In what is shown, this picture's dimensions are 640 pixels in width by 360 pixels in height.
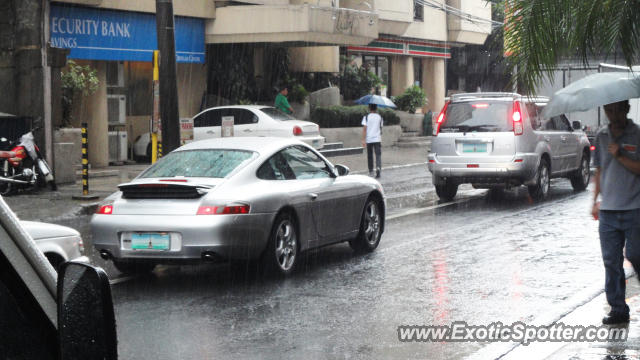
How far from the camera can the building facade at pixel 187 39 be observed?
76.3 ft

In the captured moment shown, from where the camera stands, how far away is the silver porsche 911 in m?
8.84

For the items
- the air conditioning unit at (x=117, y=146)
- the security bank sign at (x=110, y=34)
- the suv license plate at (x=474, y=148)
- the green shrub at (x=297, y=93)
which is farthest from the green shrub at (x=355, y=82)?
the suv license plate at (x=474, y=148)

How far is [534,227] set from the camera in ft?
43.5

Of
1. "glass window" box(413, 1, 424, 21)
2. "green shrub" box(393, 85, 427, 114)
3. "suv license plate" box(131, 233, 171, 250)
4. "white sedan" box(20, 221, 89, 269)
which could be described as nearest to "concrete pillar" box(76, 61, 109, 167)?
"suv license plate" box(131, 233, 171, 250)

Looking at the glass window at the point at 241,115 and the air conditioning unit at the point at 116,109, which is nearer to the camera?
the glass window at the point at 241,115

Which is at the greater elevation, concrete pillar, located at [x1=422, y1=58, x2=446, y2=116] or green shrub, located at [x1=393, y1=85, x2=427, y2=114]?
concrete pillar, located at [x1=422, y1=58, x2=446, y2=116]

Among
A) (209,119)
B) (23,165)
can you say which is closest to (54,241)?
(23,165)

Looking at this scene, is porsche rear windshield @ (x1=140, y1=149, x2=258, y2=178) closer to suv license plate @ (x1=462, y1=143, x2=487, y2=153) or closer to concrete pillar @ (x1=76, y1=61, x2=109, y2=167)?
suv license plate @ (x1=462, y1=143, x2=487, y2=153)

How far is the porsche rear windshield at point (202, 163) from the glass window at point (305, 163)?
1.77 feet

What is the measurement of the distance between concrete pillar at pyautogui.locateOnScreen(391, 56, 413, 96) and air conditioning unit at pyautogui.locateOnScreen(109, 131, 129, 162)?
18.6m

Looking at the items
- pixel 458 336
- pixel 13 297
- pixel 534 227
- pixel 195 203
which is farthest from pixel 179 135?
pixel 13 297

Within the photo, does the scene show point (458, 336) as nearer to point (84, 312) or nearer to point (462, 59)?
point (84, 312)

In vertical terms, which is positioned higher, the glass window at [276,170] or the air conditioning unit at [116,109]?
the air conditioning unit at [116,109]

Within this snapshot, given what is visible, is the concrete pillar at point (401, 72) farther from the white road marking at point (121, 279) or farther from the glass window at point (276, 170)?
the white road marking at point (121, 279)
